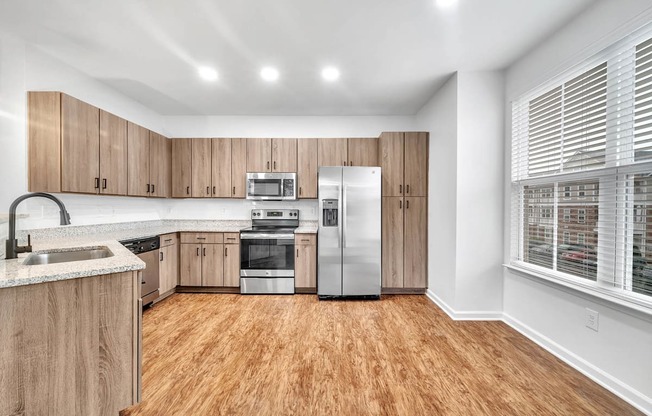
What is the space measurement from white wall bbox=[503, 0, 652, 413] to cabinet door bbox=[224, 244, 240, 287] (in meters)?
3.34

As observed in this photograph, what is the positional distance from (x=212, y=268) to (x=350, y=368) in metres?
2.56

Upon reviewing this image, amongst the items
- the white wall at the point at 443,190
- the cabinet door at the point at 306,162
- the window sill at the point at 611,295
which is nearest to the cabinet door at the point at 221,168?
the cabinet door at the point at 306,162

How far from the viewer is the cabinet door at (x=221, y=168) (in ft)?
13.7

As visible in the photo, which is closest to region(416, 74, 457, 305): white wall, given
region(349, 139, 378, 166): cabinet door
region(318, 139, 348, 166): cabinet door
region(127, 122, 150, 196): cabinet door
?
region(349, 139, 378, 166): cabinet door

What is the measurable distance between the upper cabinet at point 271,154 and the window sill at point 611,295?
3.30 metres

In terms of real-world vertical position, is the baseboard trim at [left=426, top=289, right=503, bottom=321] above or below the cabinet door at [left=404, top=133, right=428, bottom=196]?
below

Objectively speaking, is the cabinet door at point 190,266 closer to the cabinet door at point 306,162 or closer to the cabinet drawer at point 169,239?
the cabinet drawer at point 169,239

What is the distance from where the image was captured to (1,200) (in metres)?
2.30

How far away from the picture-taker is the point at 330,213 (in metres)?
3.64

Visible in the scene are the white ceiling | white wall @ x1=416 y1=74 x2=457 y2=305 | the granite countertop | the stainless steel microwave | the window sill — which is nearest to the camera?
the granite countertop

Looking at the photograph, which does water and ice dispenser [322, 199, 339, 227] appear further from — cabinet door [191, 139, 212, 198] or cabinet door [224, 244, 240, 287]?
cabinet door [191, 139, 212, 198]

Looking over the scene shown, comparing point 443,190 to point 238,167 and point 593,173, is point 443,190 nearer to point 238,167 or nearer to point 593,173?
point 593,173

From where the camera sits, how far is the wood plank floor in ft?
5.51

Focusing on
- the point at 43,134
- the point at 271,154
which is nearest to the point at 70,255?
the point at 43,134
